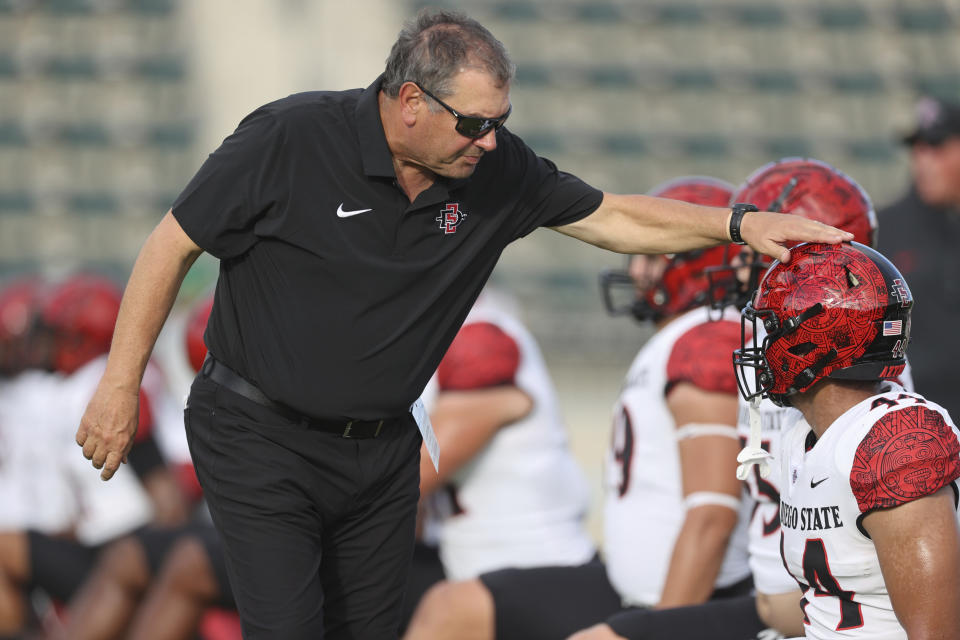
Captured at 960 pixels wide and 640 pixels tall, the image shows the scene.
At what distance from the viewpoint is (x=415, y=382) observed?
3100 millimetres

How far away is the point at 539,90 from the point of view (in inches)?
559

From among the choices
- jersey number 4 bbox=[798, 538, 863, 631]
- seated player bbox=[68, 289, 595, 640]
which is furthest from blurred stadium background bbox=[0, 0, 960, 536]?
jersey number 4 bbox=[798, 538, 863, 631]

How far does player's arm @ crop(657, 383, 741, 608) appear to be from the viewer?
352 centimetres

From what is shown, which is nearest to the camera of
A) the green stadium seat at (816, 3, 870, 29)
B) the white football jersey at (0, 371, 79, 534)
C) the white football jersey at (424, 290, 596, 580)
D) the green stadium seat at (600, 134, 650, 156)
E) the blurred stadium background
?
the white football jersey at (424, 290, 596, 580)

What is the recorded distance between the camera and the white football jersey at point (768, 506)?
326 cm

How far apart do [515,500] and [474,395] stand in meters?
0.39

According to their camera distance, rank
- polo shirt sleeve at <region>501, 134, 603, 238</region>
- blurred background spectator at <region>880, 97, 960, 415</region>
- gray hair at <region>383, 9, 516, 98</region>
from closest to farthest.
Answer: gray hair at <region>383, 9, 516, 98</region> < polo shirt sleeve at <region>501, 134, 603, 238</region> < blurred background spectator at <region>880, 97, 960, 415</region>

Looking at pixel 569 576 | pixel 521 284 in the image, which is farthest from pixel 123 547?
pixel 521 284

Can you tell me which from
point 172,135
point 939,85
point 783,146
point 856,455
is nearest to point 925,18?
point 939,85

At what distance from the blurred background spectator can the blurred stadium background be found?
6850mm

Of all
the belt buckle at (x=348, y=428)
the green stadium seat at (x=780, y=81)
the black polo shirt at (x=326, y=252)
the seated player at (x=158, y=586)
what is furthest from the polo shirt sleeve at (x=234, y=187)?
the green stadium seat at (x=780, y=81)

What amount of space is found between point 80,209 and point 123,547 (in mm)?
9355

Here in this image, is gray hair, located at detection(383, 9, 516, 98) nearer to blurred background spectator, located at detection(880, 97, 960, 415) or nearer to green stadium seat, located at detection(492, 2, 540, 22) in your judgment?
blurred background spectator, located at detection(880, 97, 960, 415)

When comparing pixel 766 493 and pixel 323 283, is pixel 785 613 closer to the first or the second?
pixel 766 493
